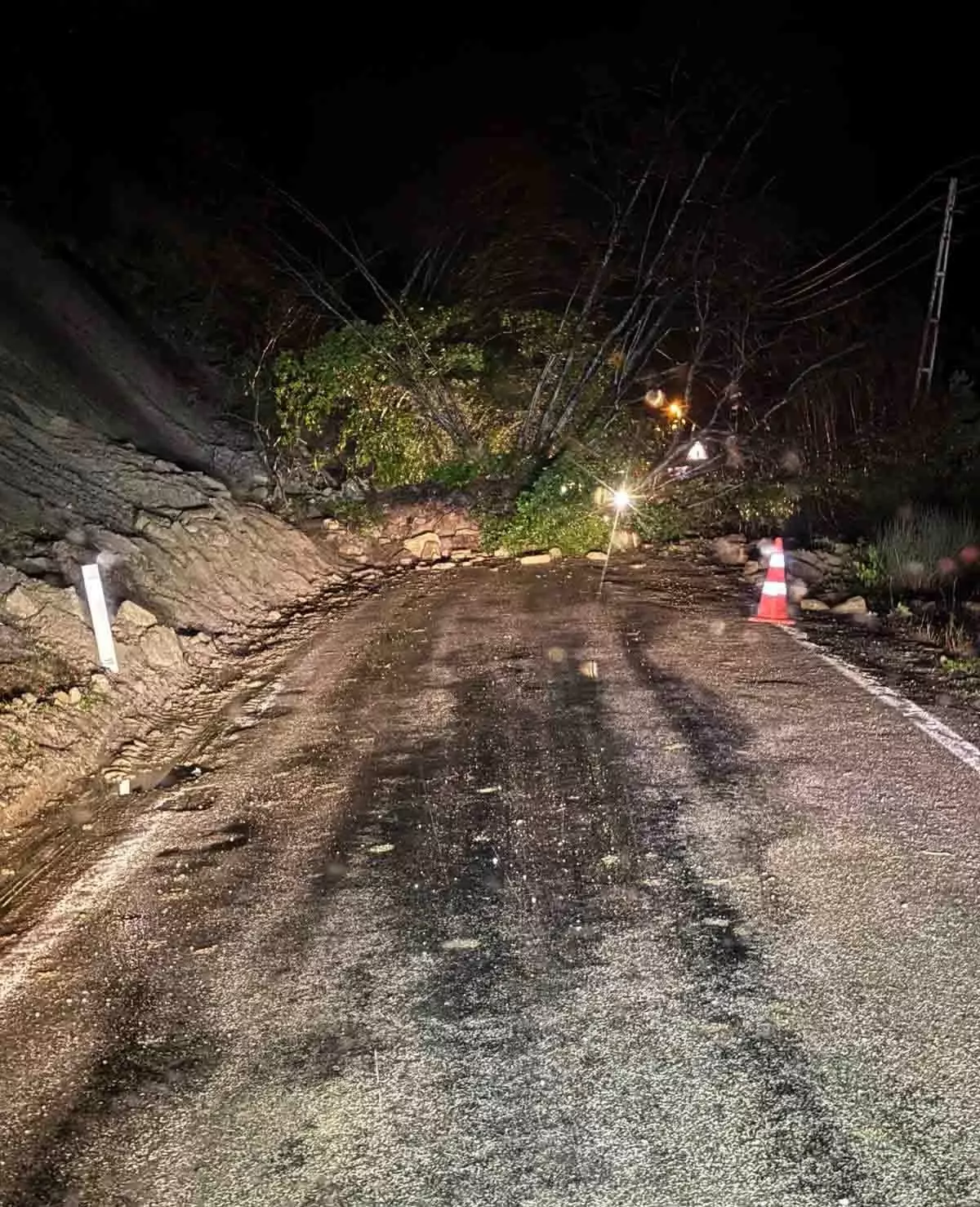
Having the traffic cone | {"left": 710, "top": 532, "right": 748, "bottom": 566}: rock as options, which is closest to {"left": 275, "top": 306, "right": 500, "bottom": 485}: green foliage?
{"left": 710, "top": 532, "right": 748, "bottom": 566}: rock

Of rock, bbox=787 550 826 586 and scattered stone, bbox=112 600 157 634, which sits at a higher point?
scattered stone, bbox=112 600 157 634

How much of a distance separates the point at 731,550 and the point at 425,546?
4141 millimetres

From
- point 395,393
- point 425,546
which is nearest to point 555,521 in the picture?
point 425,546

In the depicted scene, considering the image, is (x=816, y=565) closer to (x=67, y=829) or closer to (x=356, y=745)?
(x=356, y=745)

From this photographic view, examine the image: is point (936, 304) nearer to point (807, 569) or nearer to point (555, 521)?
point (555, 521)

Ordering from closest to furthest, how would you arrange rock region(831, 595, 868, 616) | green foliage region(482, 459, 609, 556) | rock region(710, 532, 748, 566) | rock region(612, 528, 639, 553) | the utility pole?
1. rock region(831, 595, 868, 616)
2. rock region(710, 532, 748, 566)
3. green foliage region(482, 459, 609, 556)
4. rock region(612, 528, 639, 553)
5. the utility pole

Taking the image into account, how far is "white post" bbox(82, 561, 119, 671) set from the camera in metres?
7.68

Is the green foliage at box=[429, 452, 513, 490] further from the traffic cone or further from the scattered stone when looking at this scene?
the scattered stone

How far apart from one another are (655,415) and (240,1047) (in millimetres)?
14414

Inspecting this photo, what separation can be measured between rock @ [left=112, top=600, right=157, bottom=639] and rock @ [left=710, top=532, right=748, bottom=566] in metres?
7.13

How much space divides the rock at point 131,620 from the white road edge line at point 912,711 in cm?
571

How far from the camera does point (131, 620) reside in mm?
8742

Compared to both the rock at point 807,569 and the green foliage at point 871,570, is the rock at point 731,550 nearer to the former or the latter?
the rock at point 807,569

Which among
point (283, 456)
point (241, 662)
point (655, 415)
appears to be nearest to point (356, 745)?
point (241, 662)
